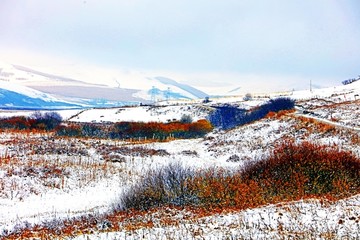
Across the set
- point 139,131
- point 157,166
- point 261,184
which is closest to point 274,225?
point 261,184

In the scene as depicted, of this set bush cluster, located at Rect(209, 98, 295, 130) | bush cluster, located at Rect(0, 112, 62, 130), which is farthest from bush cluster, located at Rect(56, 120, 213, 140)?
bush cluster, located at Rect(209, 98, 295, 130)

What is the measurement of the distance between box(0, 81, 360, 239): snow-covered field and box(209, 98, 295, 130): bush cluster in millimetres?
19610

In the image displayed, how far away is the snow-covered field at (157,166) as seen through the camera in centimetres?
1179

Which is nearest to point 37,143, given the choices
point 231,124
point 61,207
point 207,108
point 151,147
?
point 151,147

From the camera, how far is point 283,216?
1273cm

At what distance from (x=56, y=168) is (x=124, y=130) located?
3687 centimetres

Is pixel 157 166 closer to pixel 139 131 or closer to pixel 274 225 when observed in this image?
pixel 274 225

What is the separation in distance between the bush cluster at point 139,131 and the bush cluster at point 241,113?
9.12 m

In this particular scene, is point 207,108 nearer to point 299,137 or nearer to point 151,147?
point 151,147

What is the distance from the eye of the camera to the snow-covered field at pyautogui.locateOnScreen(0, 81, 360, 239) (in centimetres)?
1179

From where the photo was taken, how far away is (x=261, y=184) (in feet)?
60.7

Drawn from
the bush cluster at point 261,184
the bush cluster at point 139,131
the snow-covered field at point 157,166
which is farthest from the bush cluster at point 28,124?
the bush cluster at point 261,184

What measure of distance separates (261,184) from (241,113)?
7074 cm

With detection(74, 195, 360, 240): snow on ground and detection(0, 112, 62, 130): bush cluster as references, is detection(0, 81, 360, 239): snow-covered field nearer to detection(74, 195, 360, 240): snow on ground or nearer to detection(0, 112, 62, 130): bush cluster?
detection(74, 195, 360, 240): snow on ground
